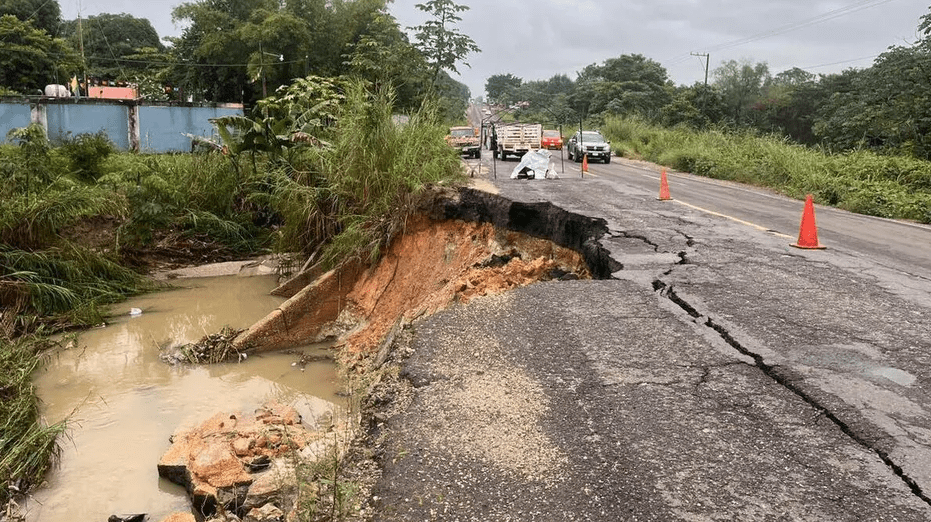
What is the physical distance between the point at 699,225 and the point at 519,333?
201 inches

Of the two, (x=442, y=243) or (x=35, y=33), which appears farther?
(x=35, y=33)

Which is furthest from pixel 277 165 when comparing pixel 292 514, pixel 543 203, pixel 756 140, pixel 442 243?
pixel 756 140

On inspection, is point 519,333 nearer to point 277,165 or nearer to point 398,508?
point 398,508

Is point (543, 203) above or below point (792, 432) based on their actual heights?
above

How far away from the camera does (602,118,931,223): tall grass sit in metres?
14.3

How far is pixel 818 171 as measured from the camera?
18.4m

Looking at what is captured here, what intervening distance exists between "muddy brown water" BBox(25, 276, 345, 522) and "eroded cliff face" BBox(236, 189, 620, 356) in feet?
1.53

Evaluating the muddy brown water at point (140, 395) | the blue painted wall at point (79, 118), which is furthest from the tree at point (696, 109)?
the muddy brown water at point (140, 395)

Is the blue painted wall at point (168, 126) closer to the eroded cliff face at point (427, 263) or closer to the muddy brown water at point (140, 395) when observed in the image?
the muddy brown water at point (140, 395)

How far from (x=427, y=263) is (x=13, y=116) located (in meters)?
26.1

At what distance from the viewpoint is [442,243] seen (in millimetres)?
9109

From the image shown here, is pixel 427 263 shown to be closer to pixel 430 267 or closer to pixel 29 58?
pixel 430 267

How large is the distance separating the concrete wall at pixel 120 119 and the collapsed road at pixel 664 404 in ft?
83.7

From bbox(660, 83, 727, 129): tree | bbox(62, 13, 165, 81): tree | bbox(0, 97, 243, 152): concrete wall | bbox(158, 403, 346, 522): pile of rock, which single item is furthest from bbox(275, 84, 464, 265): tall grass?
bbox(62, 13, 165, 81): tree
